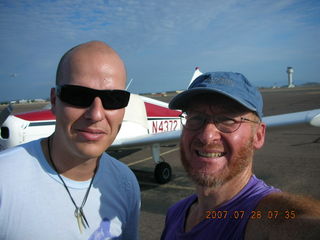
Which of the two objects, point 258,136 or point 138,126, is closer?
point 258,136

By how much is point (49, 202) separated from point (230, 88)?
1.24 m

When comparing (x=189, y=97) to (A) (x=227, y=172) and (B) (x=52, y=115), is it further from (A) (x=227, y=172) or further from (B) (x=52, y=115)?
(B) (x=52, y=115)

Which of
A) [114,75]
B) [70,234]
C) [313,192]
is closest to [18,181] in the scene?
[70,234]

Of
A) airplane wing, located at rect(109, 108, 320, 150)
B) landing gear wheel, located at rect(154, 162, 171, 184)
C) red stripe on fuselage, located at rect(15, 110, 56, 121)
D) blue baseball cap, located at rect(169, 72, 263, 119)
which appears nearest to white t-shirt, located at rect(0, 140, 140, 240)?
blue baseball cap, located at rect(169, 72, 263, 119)

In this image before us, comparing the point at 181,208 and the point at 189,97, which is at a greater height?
the point at 189,97

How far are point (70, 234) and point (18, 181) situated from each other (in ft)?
1.35

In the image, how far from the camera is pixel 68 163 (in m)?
1.54

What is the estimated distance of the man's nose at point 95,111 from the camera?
1445mm

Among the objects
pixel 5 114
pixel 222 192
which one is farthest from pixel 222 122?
pixel 5 114

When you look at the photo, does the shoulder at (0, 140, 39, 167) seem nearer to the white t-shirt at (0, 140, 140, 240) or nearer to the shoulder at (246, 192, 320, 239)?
the white t-shirt at (0, 140, 140, 240)

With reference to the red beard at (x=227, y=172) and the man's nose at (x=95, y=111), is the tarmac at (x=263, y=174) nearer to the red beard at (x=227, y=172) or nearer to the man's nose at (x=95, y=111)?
the red beard at (x=227, y=172)

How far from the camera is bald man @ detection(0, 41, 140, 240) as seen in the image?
136 centimetres

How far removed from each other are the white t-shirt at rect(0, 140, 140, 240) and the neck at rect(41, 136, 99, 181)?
0.03m

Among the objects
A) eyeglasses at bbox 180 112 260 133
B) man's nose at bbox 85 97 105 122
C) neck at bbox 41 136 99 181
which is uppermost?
man's nose at bbox 85 97 105 122
